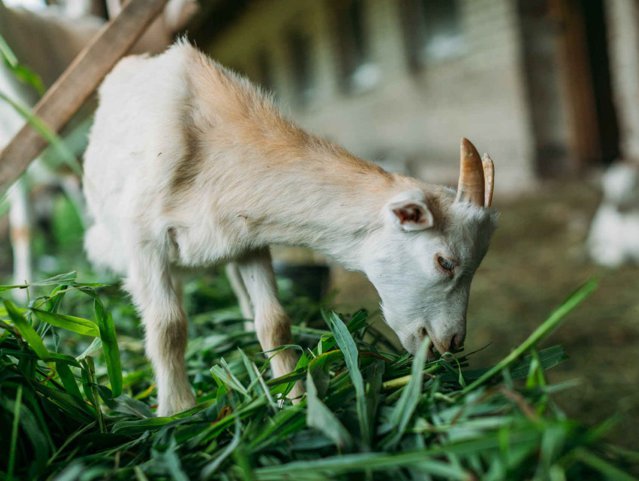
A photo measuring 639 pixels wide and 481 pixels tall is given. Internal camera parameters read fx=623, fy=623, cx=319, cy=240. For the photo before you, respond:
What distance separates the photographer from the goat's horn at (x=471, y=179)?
199cm

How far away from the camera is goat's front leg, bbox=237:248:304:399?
2.20m

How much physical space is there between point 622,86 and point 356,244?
6.75m

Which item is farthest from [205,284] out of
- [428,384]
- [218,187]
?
[428,384]

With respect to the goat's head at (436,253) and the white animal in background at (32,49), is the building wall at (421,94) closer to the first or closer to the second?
the white animal in background at (32,49)

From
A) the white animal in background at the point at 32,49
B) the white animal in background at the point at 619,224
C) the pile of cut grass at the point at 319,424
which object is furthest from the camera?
the white animal in background at the point at 619,224

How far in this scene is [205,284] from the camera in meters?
4.08

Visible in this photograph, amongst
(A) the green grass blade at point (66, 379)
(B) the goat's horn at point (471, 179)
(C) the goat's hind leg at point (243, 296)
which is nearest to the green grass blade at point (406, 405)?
(B) the goat's horn at point (471, 179)

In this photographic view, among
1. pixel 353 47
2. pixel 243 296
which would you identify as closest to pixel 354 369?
pixel 243 296

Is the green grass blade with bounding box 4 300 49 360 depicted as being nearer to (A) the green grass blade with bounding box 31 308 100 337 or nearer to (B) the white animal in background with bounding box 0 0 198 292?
(A) the green grass blade with bounding box 31 308 100 337

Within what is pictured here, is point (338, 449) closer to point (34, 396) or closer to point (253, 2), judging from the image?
point (34, 396)

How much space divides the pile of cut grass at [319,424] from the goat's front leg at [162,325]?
4.7 inches

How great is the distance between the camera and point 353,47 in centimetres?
1427

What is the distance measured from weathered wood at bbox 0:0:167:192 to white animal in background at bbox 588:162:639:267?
5.29 meters

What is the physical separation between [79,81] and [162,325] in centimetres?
122
